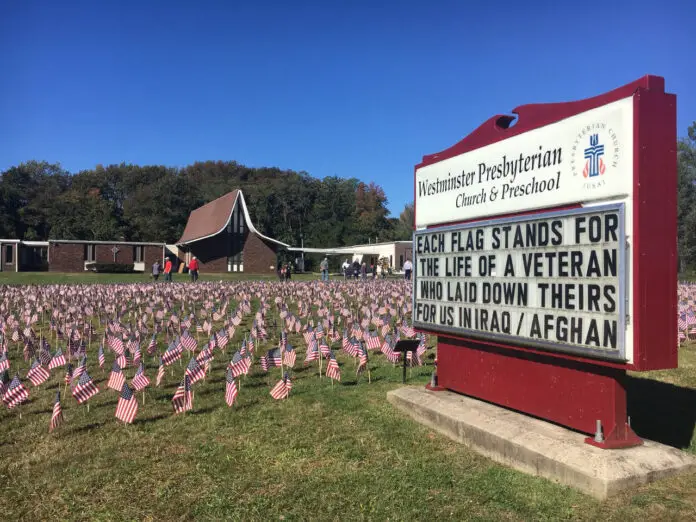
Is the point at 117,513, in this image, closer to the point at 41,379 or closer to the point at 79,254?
the point at 41,379

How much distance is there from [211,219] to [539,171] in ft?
187

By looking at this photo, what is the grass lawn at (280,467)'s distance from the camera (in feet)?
13.5

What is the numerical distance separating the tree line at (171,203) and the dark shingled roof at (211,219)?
42.4ft

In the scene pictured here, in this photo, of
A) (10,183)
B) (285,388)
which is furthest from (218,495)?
(10,183)

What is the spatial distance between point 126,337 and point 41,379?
10.2 feet

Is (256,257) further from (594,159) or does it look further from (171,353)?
(594,159)

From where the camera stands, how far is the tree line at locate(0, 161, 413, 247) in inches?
2997

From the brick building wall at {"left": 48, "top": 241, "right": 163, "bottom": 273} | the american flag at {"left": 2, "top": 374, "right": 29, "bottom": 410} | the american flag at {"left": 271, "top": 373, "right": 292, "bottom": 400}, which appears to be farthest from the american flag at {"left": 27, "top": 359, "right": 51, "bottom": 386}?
the brick building wall at {"left": 48, "top": 241, "right": 163, "bottom": 273}

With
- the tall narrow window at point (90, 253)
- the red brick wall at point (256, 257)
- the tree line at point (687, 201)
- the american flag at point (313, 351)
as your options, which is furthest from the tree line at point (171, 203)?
the american flag at point (313, 351)

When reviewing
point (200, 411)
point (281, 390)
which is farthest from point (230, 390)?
point (281, 390)

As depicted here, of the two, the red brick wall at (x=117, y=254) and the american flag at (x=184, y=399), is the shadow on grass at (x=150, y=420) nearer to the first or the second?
the american flag at (x=184, y=399)

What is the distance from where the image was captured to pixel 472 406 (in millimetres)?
5984

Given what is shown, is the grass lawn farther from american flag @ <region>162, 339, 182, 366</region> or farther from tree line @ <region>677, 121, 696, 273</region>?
tree line @ <region>677, 121, 696, 273</region>

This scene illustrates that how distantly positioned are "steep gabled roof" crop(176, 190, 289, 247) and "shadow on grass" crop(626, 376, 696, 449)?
49276 mm
